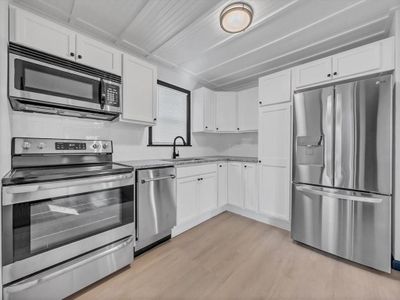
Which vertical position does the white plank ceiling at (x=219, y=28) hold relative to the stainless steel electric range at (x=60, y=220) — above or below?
above

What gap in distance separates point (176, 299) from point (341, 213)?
1831 mm

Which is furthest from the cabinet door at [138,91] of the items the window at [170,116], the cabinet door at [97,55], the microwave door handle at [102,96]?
the window at [170,116]

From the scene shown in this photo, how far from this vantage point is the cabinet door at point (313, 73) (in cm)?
218

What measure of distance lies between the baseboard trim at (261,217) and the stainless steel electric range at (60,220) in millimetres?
2009

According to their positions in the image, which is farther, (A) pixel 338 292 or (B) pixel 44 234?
(A) pixel 338 292

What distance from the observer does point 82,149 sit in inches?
77.1

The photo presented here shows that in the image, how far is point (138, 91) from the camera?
A: 2.26m

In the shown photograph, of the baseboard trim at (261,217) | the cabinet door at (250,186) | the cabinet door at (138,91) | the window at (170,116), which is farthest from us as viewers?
the window at (170,116)

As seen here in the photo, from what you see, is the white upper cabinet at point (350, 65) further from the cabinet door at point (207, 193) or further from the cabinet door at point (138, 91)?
the cabinet door at point (138, 91)

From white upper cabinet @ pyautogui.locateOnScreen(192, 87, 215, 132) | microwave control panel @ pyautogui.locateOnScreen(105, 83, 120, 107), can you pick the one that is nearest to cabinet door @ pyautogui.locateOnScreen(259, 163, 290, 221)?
white upper cabinet @ pyautogui.locateOnScreen(192, 87, 215, 132)

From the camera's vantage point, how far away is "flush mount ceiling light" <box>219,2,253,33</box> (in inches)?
65.9

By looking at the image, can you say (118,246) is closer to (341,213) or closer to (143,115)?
(143,115)

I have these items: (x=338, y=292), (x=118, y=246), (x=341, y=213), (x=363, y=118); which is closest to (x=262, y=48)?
(x=363, y=118)

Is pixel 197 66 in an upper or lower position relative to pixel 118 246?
upper
